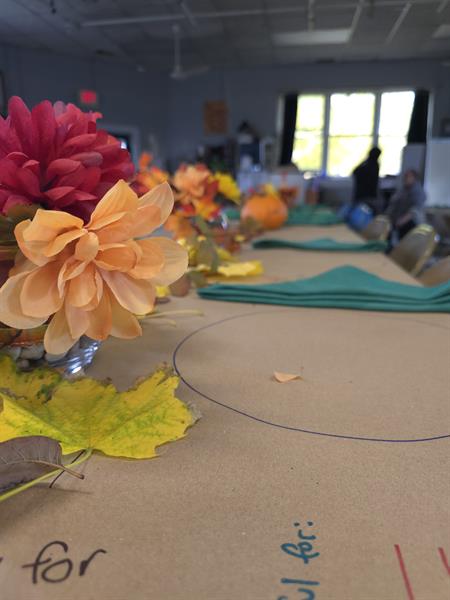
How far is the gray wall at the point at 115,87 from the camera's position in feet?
17.6

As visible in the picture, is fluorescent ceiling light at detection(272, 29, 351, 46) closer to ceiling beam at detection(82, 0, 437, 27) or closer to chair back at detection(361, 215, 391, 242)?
ceiling beam at detection(82, 0, 437, 27)

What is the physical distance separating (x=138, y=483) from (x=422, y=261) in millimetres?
1232

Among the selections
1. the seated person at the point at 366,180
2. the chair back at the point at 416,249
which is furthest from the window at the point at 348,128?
the chair back at the point at 416,249

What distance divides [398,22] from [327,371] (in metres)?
5.90

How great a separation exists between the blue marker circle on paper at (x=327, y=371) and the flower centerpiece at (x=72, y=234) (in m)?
0.15


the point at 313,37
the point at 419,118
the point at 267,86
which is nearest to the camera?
the point at 313,37

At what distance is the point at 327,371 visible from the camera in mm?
565

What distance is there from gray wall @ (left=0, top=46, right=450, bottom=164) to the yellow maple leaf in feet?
21.3

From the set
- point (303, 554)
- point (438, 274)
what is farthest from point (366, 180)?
point (303, 554)

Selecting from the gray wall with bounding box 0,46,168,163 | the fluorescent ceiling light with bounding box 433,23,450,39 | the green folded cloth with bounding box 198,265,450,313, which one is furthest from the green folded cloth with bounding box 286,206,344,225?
the fluorescent ceiling light with bounding box 433,23,450,39

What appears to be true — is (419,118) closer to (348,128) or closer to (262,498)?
(348,128)

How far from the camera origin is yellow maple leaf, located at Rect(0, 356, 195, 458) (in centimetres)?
38

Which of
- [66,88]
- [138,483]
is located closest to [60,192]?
[138,483]

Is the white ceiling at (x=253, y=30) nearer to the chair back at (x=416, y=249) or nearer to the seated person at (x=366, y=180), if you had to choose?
the seated person at (x=366, y=180)
